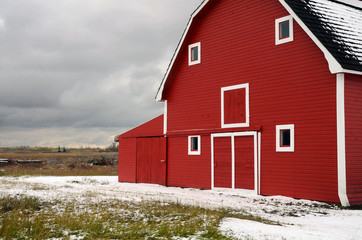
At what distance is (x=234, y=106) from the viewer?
19.2 metres

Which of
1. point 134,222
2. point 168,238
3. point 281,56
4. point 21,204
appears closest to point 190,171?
point 281,56

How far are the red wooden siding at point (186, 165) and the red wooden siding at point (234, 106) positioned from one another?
1775mm

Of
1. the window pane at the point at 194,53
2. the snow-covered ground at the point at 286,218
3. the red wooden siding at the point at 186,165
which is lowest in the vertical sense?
the snow-covered ground at the point at 286,218

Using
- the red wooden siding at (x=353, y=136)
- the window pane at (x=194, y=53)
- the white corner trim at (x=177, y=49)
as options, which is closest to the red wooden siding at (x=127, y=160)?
the white corner trim at (x=177, y=49)

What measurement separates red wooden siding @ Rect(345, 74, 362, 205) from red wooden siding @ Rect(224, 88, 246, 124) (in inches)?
188

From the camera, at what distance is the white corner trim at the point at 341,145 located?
14.8 m

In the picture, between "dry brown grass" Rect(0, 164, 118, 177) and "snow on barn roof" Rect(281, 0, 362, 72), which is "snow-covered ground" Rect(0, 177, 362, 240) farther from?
"dry brown grass" Rect(0, 164, 118, 177)

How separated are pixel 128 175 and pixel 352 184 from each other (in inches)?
551

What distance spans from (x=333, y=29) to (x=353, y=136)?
4332 mm

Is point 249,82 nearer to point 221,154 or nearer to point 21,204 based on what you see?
point 221,154

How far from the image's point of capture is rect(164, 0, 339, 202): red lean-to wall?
1578 cm

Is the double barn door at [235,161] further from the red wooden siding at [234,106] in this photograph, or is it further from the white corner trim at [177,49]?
the white corner trim at [177,49]

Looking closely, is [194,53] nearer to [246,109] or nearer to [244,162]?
[246,109]

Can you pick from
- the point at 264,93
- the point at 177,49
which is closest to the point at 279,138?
the point at 264,93
